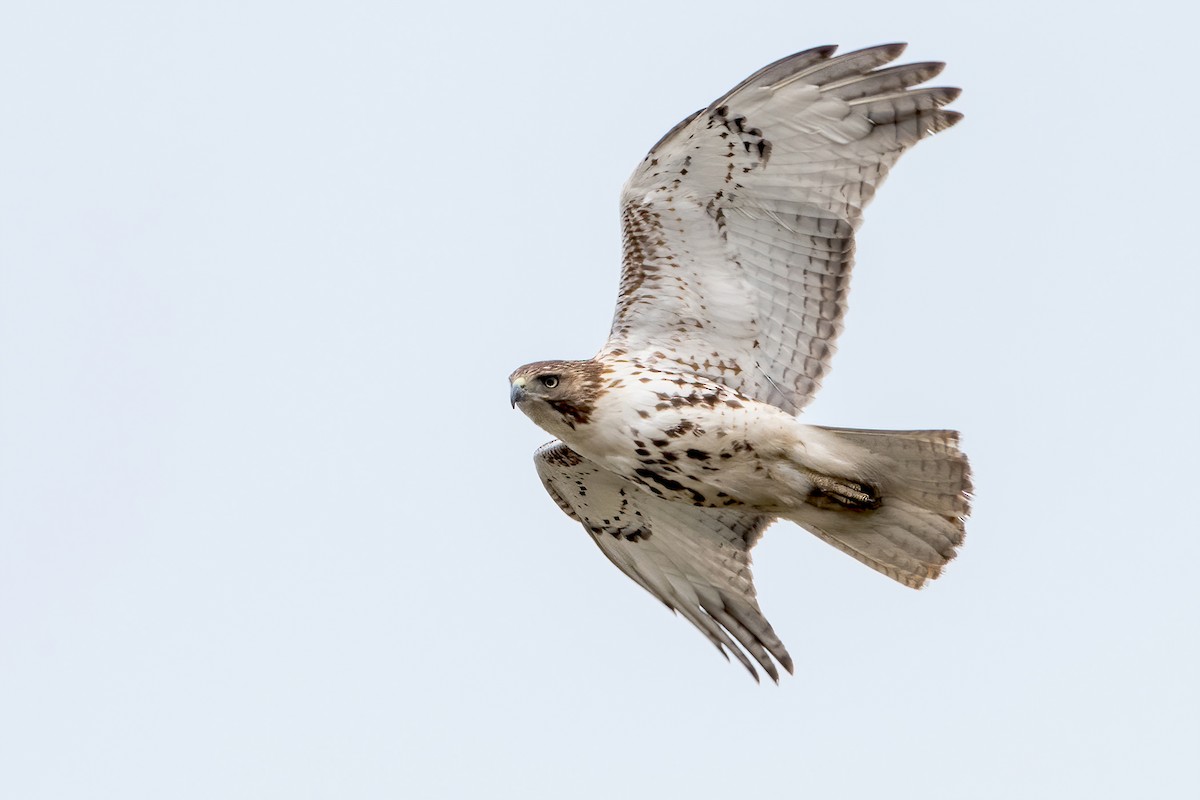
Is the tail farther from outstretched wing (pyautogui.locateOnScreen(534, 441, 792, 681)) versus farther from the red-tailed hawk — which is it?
outstretched wing (pyautogui.locateOnScreen(534, 441, 792, 681))

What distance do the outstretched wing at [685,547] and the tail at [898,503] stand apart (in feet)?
2.81

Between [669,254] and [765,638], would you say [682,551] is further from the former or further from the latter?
[669,254]

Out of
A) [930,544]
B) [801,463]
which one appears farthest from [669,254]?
[930,544]

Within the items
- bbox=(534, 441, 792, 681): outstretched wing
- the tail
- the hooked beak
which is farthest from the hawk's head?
the tail

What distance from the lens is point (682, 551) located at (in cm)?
1325

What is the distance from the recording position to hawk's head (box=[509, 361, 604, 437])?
39.0 ft

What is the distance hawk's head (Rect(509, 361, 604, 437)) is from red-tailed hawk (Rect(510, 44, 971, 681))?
1 cm

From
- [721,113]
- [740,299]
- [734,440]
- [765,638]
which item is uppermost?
[721,113]

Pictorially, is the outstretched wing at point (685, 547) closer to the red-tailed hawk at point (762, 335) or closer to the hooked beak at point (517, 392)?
the red-tailed hawk at point (762, 335)

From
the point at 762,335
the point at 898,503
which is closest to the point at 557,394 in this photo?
the point at 762,335

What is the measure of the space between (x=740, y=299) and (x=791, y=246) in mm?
464

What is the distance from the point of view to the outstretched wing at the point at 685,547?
42.7ft

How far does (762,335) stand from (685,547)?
156cm

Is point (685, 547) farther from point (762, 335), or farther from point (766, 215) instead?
point (766, 215)
